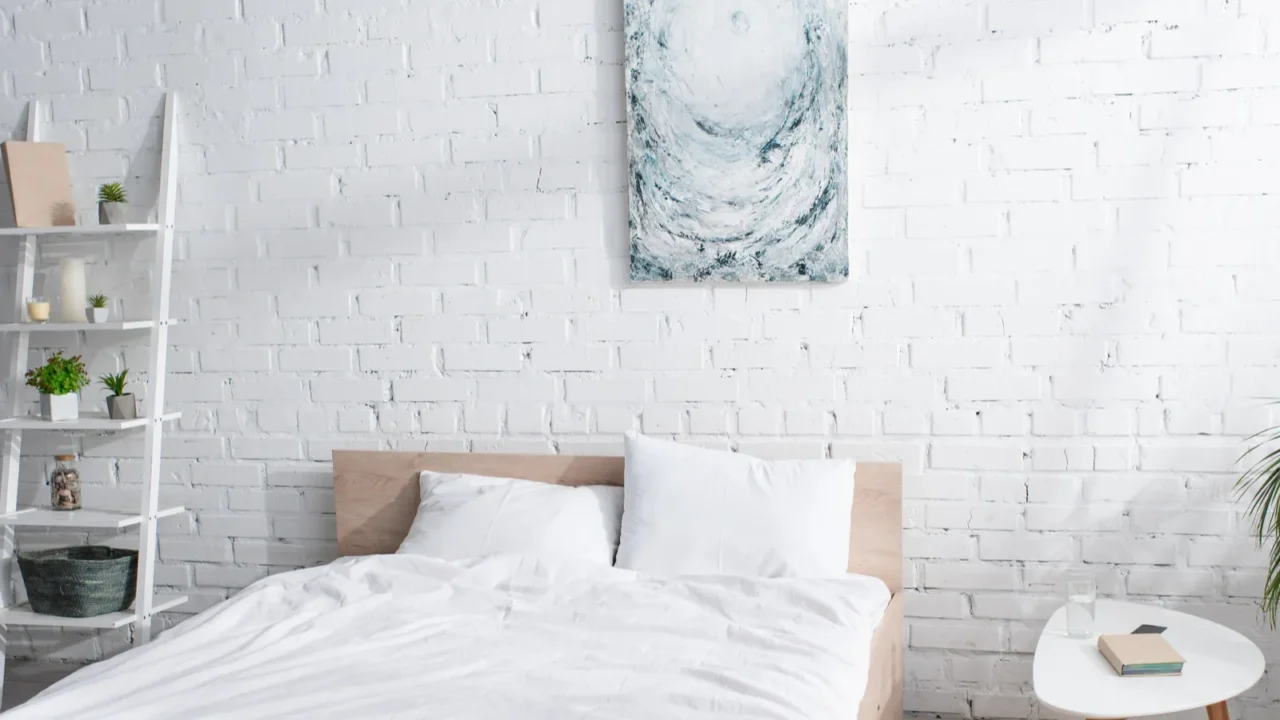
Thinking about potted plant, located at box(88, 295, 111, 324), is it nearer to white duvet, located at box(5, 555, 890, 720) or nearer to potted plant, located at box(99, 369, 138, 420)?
potted plant, located at box(99, 369, 138, 420)

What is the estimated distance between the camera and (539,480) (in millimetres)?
3139

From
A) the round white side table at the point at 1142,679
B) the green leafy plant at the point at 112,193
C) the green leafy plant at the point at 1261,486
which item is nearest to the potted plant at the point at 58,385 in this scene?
the green leafy plant at the point at 112,193

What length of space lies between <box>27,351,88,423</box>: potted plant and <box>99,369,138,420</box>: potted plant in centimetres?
8

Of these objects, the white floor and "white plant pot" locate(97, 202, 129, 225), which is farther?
the white floor

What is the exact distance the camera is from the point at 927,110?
288 centimetres

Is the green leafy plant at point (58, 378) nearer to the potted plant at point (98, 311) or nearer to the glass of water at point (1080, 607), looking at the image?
the potted plant at point (98, 311)

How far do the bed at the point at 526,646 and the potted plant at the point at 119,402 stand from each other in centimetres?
89

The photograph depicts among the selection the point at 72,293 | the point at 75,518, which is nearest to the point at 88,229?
the point at 72,293

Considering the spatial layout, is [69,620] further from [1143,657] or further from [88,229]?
[1143,657]

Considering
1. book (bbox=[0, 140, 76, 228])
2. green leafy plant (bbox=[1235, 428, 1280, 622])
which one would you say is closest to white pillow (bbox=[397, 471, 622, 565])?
book (bbox=[0, 140, 76, 228])

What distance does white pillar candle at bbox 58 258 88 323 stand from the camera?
328 cm

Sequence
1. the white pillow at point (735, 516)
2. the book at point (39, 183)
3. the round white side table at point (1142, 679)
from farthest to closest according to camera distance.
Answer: the book at point (39, 183)
the white pillow at point (735, 516)
the round white side table at point (1142, 679)

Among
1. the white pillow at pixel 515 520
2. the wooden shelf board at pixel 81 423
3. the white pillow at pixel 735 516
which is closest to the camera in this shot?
the white pillow at pixel 735 516

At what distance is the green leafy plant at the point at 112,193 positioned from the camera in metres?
3.33
